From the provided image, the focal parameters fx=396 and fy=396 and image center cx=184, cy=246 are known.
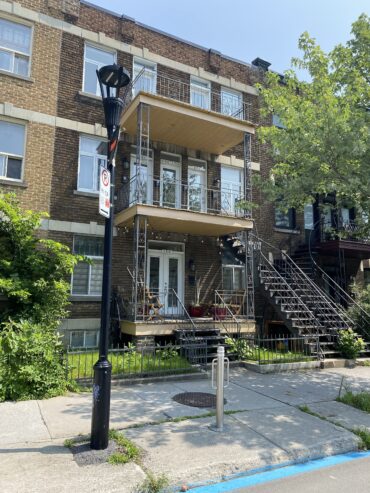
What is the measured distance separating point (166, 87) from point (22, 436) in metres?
12.6

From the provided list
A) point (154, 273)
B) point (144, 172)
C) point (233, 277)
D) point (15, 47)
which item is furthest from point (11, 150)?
point (233, 277)

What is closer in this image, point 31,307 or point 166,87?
point 31,307

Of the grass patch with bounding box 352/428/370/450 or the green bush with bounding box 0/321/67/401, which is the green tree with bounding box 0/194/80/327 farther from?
the grass patch with bounding box 352/428/370/450

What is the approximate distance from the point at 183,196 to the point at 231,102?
4809 mm

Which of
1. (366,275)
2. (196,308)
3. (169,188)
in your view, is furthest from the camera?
(366,275)

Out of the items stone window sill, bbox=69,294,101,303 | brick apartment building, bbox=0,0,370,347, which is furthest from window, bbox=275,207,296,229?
stone window sill, bbox=69,294,101,303

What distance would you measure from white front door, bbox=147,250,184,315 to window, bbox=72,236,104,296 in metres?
1.73

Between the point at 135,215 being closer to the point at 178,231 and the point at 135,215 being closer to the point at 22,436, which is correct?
the point at 178,231

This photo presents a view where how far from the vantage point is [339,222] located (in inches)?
679

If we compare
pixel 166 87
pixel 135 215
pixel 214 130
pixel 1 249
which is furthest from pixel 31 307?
pixel 166 87

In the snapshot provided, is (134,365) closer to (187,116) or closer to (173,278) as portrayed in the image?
(173,278)

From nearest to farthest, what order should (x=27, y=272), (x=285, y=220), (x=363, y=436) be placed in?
(x=363, y=436)
(x=27, y=272)
(x=285, y=220)

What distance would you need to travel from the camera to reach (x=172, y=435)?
Answer: 17.8 ft

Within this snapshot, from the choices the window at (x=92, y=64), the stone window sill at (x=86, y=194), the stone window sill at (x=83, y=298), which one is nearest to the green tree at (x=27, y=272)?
the stone window sill at (x=83, y=298)
